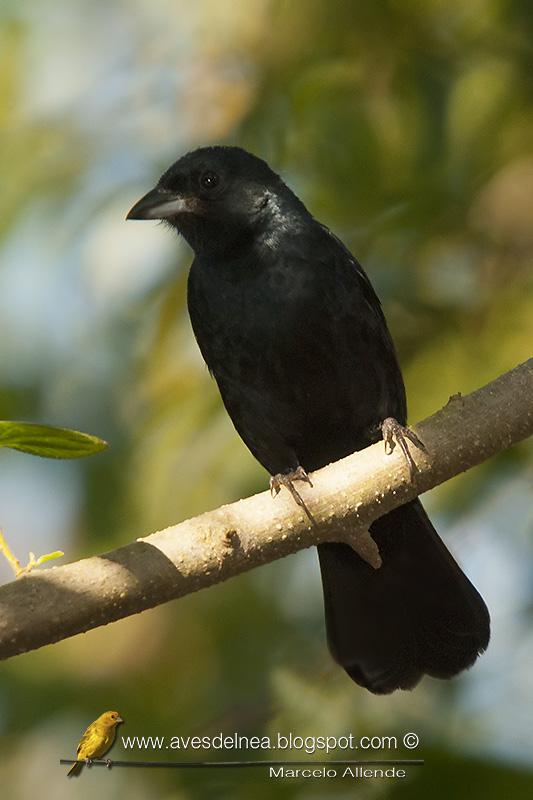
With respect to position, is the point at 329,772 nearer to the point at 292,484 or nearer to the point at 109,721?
the point at 109,721

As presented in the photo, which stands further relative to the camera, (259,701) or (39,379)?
(39,379)

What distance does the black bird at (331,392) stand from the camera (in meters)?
4.01

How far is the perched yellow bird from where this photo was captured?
3140 mm

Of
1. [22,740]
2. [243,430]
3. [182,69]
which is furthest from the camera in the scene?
[182,69]

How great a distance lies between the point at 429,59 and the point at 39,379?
1965 mm

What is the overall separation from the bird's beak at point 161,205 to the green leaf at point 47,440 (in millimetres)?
2172

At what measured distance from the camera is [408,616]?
411 centimetres

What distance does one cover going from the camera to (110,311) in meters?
5.03

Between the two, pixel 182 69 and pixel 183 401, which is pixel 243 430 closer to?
pixel 183 401

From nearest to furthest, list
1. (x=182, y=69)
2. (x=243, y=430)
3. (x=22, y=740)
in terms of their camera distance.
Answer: (x=22, y=740)
(x=243, y=430)
(x=182, y=69)

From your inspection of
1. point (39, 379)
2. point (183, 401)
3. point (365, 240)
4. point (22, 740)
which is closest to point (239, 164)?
point (365, 240)

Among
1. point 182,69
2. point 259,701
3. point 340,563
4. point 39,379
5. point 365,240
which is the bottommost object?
point 259,701

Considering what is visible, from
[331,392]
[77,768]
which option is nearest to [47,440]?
[77,768]

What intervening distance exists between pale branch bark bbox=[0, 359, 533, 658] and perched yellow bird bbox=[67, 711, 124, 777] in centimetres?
78
